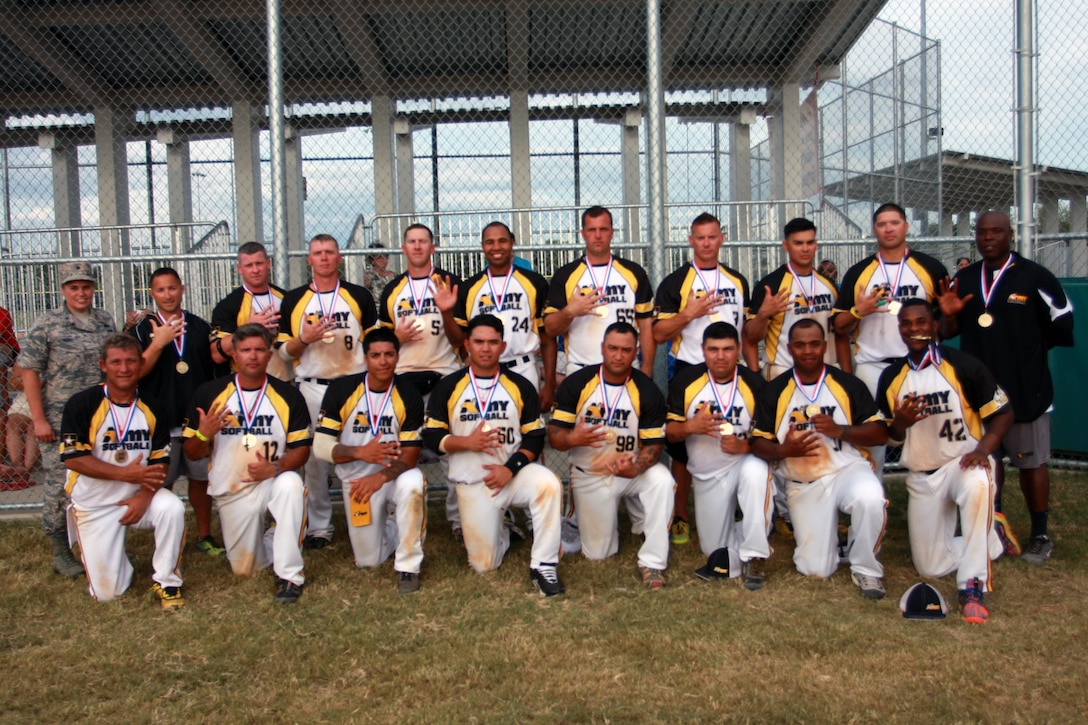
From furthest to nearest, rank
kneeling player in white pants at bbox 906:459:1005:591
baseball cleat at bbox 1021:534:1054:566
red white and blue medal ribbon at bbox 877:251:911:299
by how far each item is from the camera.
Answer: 1. red white and blue medal ribbon at bbox 877:251:911:299
2. baseball cleat at bbox 1021:534:1054:566
3. kneeling player in white pants at bbox 906:459:1005:591

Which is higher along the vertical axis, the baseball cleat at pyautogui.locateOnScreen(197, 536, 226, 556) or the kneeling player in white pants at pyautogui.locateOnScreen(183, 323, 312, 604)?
the kneeling player in white pants at pyautogui.locateOnScreen(183, 323, 312, 604)

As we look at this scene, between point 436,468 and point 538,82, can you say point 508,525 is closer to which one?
point 436,468

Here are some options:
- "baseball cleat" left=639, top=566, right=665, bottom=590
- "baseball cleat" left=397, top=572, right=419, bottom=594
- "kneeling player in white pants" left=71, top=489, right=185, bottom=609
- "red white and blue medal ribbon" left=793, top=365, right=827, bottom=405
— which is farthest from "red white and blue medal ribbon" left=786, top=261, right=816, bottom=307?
"kneeling player in white pants" left=71, top=489, right=185, bottom=609

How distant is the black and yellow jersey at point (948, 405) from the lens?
5000 mm

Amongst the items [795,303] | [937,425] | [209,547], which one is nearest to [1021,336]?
[937,425]

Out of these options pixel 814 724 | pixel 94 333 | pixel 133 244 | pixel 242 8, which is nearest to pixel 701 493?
pixel 814 724

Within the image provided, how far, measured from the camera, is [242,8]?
1393 cm

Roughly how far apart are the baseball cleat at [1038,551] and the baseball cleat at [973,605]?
1.04 meters

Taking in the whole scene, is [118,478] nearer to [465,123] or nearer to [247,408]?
[247,408]

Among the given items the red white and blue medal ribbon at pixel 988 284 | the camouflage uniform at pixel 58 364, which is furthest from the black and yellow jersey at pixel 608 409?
the camouflage uniform at pixel 58 364

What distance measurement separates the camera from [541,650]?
13.5ft

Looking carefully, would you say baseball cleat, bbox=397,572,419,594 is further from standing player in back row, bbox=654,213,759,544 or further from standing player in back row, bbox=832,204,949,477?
standing player in back row, bbox=832,204,949,477

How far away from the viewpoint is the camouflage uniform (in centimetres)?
564

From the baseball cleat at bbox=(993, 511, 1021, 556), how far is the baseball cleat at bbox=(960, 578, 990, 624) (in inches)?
41.7
